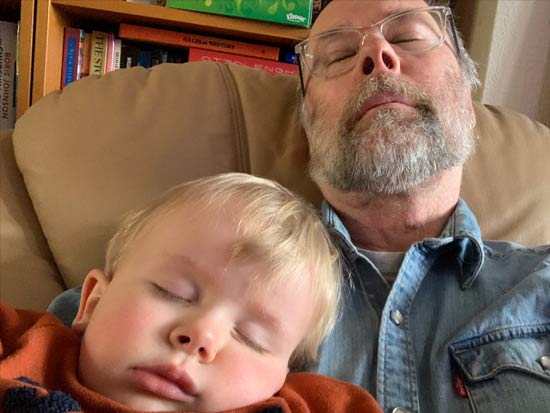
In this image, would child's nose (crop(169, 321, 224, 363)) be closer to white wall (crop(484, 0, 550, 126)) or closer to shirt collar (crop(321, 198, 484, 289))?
shirt collar (crop(321, 198, 484, 289))

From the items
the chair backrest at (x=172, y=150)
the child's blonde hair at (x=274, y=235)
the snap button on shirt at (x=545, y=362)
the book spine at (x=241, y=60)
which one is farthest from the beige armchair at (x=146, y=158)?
the book spine at (x=241, y=60)

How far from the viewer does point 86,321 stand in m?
0.76

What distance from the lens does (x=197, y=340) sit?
0.62 metres

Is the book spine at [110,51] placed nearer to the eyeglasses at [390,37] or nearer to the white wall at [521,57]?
the eyeglasses at [390,37]

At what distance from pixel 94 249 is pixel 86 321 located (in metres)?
0.29

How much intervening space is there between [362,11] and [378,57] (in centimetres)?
16

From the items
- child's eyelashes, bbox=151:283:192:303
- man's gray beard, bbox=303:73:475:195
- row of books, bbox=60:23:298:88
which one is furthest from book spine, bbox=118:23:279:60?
Answer: child's eyelashes, bbox=151:283:192:303

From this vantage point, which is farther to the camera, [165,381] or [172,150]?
[172,150]

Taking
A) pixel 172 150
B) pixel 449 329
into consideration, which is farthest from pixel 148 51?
pixel 449 329

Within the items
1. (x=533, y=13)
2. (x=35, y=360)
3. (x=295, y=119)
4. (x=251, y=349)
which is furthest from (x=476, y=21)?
(x=35, y=360)

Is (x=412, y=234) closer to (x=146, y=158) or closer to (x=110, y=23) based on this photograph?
(x=146, y=158)

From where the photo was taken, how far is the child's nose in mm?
624

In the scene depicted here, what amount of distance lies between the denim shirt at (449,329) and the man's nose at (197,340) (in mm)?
283

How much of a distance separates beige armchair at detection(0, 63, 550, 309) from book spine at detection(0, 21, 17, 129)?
0.63 metres
